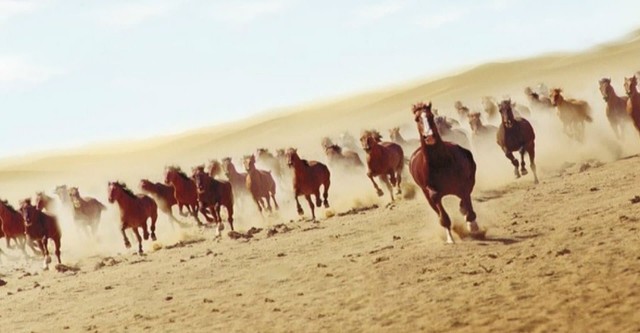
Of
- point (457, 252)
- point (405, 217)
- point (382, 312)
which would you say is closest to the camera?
point (382, 312)

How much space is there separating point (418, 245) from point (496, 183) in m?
8.66

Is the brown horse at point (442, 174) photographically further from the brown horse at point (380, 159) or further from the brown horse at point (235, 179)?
the brown horse at point (235, 179)

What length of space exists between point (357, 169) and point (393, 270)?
2144 centimetres

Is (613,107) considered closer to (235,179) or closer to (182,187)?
(235,179)

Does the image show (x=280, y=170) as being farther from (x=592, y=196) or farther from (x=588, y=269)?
(x=588, y=269)

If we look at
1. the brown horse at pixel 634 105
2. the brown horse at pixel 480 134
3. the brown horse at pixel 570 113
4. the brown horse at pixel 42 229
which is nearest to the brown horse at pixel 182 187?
the brown horse at pixel 42 229

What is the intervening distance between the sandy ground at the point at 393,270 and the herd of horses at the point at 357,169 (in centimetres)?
75

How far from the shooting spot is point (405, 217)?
22.0m

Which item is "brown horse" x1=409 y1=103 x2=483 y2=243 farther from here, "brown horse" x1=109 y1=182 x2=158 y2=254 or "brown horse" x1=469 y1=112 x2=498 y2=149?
"brown horse" x1=469 y1=112 x2=498 y2=149

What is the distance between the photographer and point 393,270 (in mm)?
15125

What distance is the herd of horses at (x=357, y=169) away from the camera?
16.2 meters

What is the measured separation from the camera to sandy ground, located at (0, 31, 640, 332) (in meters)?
11.8

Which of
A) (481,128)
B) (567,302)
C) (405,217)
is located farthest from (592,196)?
(481,128)

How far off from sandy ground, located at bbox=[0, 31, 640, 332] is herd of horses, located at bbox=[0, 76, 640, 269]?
0.75 metres
